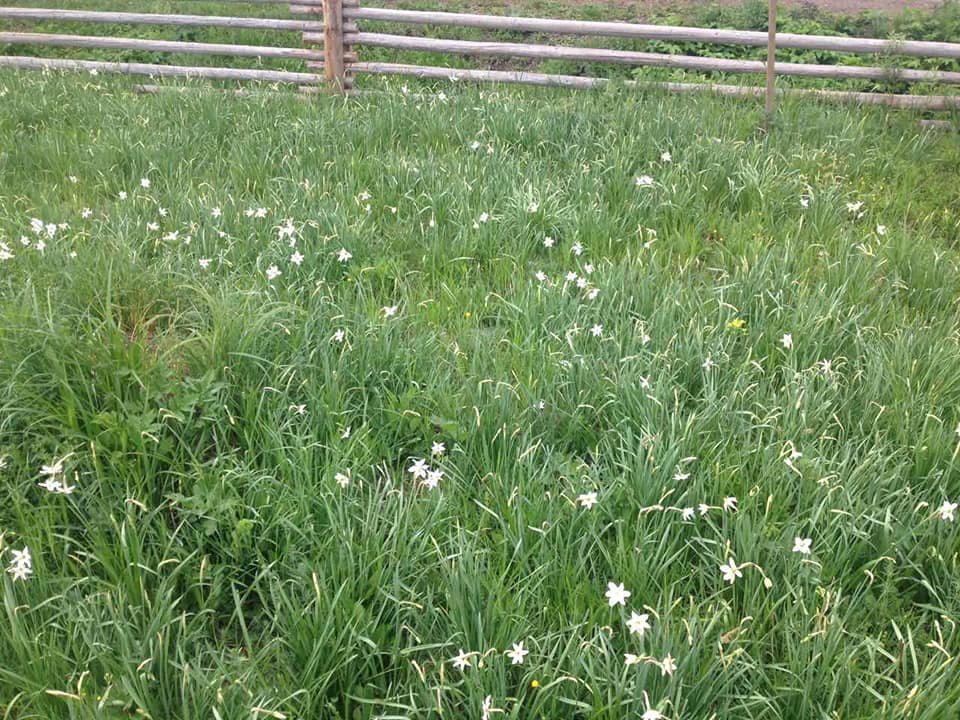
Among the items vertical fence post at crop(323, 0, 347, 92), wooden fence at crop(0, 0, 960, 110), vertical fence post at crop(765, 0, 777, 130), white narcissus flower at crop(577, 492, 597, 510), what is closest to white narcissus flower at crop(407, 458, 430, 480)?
white narcissus flower at crop(577, 492, 597, 510)

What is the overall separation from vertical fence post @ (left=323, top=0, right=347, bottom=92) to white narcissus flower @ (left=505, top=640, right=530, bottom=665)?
621 cm

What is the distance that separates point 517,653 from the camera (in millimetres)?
1993

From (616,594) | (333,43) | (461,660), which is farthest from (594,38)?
(461,660)

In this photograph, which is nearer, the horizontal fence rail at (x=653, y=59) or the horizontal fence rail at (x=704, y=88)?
the horizontal fence rail at (x=704, y=88)

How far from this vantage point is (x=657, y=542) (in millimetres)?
2395

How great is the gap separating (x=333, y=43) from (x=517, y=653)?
654 centimetres

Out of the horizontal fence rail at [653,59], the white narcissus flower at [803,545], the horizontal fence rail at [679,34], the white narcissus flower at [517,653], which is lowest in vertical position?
the white narcissus flower at [517,653]

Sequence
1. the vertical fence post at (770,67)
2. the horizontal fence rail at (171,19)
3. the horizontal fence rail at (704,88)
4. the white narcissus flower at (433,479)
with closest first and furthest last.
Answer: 1. the white narcissus flower at (433,479)
2. the vertical fence post at (770,67)
3. the horizontal fence rail at (704,88)
4. the horizontal fence rail at (171,19)

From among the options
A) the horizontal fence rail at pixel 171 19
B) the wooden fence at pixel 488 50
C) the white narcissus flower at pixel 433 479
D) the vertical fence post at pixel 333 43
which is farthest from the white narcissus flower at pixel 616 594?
the horizontal fence rail at pixel 171 19

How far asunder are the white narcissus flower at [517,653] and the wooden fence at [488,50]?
5.16 meters

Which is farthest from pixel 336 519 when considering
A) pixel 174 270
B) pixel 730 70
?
pixel 730 70

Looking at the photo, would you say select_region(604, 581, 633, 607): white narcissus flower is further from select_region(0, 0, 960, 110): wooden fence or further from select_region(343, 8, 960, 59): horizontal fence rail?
select_region(343, 8, 960, 59): horizontal fence rail

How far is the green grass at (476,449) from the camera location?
201cm

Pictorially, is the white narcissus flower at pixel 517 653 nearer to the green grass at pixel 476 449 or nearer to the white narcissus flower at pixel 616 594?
the green grass at pixel 476 449
